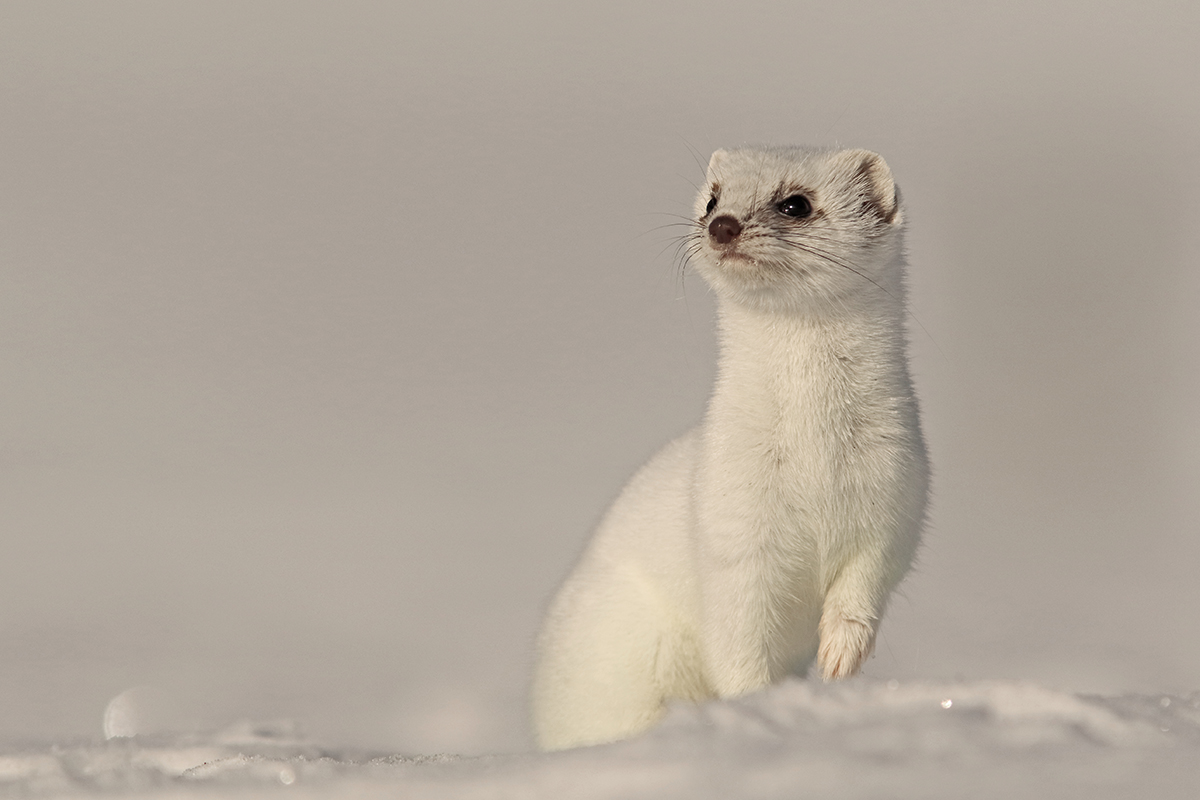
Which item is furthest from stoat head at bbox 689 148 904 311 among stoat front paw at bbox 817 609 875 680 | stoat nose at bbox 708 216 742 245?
stoat front paw at bbox 817 609 875 680

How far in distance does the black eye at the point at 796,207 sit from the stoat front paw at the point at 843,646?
1.17m

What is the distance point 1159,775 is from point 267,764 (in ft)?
7.29

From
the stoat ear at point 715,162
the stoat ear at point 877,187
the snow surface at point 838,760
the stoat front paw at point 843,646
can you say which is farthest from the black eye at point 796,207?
the snow surface at point 838,760

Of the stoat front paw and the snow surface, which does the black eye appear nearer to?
the stoat front paw

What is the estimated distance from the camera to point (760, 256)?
3.86m

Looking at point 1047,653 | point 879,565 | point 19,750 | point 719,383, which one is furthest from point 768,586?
point 1047,653

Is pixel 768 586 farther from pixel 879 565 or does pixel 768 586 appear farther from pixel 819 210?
pixel 819 210

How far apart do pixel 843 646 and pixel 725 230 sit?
1.24 m

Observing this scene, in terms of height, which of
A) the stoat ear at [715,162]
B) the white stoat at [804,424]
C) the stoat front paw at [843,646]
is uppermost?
the stoat ear at [715,162]

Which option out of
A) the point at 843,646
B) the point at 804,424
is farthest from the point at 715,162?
the point at 843,646

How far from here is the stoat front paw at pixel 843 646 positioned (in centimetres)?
401

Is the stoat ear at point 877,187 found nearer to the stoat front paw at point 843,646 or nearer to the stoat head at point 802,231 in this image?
the stoat head at point 802,231

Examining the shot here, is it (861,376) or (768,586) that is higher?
(861,376)

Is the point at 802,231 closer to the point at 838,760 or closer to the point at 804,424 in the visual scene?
the point at 804,424
